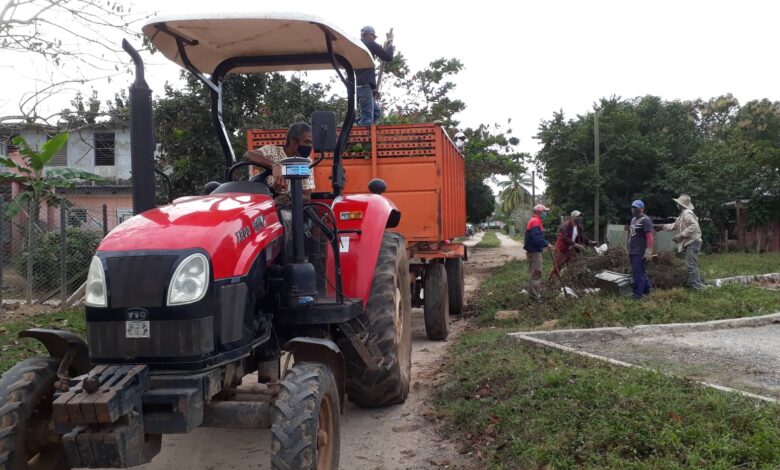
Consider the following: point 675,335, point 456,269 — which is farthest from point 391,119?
point 675,335

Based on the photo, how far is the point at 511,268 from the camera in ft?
60.0

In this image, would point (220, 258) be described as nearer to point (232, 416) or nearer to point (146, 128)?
point (232, 416)

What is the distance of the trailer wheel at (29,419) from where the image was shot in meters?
3.20

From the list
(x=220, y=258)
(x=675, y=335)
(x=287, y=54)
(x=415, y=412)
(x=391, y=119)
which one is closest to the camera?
(x=220, y=258)

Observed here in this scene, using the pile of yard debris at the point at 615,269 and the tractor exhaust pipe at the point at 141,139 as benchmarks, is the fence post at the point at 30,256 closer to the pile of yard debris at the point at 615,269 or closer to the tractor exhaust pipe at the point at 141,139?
the tractor exhaust pipe at the point at 141,139

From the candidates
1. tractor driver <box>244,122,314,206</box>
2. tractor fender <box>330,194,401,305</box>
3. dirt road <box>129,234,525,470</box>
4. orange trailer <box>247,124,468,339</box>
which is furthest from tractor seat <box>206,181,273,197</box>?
orange trailer <box>247,124,468,339</box>

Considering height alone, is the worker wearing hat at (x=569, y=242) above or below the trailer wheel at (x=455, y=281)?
above

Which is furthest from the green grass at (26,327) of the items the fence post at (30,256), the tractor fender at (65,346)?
the tractor fender at (65,346)

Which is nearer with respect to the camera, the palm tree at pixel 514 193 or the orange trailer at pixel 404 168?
the orange trailer at pixel 404 168

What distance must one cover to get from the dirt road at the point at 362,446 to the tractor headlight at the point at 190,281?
6.09ft

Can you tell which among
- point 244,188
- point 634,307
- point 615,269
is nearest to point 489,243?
point 615,269

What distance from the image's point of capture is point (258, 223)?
3797 mm

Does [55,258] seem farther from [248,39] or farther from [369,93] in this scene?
[248,39]

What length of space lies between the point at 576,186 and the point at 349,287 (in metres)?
19.0
